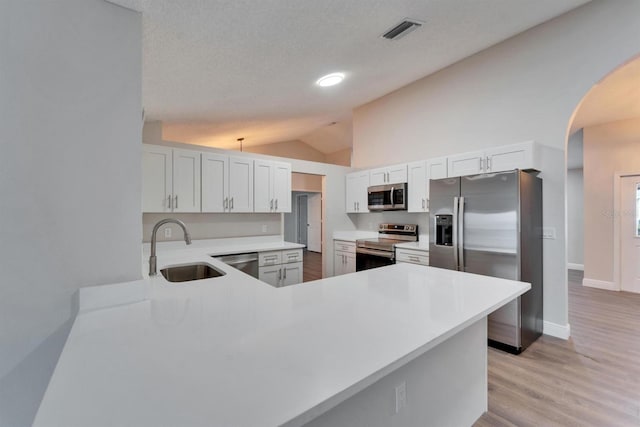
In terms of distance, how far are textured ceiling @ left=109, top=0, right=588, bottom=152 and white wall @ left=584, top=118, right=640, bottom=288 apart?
307 cm

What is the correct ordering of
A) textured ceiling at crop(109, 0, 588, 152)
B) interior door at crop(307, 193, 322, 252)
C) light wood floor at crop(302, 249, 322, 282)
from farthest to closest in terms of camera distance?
interior door at crop(307, 193, 322, 252) → light wood floor at crop(302, 249, 322, 282) → textured ceiling at crop(109, 0, 588, 152)

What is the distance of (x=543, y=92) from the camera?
3.13 meters

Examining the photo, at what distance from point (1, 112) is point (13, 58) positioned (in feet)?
0.88

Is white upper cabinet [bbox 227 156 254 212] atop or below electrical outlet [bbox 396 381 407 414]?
atop

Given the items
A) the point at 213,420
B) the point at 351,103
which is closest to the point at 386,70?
the point at 351,103

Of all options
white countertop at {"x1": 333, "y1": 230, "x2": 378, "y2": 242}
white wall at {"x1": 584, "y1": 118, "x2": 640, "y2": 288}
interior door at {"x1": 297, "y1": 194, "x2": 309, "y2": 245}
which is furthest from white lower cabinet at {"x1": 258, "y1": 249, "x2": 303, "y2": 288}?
interior door at {"x1": 297, "y1": 194, "x2": 309, "y2": 245}

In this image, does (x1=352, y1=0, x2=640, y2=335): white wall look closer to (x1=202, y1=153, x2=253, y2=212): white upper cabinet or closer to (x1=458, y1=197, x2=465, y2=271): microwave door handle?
(x1=458, y1=197, x2=465, y2=271): microwave door handle

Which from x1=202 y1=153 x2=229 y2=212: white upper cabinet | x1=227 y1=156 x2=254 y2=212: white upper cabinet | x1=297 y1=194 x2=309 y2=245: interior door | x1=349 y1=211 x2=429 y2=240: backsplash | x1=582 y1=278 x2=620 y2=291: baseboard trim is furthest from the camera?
x1=297 y1=194 x2=309 y2=245: interior door

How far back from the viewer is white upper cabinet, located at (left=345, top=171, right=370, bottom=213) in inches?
193

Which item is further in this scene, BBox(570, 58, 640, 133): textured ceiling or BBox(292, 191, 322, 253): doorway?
BBox(292, 191, 322, 253): doorway

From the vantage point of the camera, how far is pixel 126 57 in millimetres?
1580

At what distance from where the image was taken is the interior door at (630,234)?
4.48m

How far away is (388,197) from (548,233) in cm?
199

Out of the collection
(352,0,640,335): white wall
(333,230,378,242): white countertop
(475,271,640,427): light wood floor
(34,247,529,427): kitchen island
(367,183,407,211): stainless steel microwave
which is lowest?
(475,271,640,427): light wood floor
